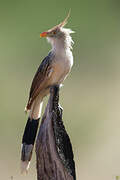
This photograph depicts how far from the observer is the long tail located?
5.69 m

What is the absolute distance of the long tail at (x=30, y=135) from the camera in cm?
569

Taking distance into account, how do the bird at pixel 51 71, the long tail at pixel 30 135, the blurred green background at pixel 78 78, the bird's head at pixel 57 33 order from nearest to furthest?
1. the long tail at pixel 30 135
2. the bird at pixel 51 71
3. the bird's head at pixel 57 33
4. the blurred green background at pixel 78 78

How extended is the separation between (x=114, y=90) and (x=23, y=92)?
4.84 ft

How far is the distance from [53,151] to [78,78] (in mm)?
6356

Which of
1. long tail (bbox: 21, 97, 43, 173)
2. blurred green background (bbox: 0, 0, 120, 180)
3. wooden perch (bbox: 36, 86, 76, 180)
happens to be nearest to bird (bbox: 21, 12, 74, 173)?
long tail (bbox: 21, 97, 43, 173)

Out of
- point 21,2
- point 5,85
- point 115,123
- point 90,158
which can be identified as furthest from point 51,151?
point 21,2

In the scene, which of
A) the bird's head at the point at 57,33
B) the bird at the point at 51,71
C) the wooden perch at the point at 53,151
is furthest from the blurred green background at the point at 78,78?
the wooden perch at the point at 53,151

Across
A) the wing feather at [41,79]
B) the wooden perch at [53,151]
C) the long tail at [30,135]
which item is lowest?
the wooden perch at [53,151]

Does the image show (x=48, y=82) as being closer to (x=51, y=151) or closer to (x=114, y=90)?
(x=51, y=151)

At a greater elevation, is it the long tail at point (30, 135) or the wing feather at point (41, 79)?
the wing feather at point (41, 79)

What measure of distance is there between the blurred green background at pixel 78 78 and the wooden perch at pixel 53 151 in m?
3.15

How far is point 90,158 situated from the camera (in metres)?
9.23

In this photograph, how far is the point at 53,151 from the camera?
4996 millimetres

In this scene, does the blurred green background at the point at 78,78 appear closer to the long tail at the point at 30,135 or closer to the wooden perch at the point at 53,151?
the long tail at the point at 30,135
